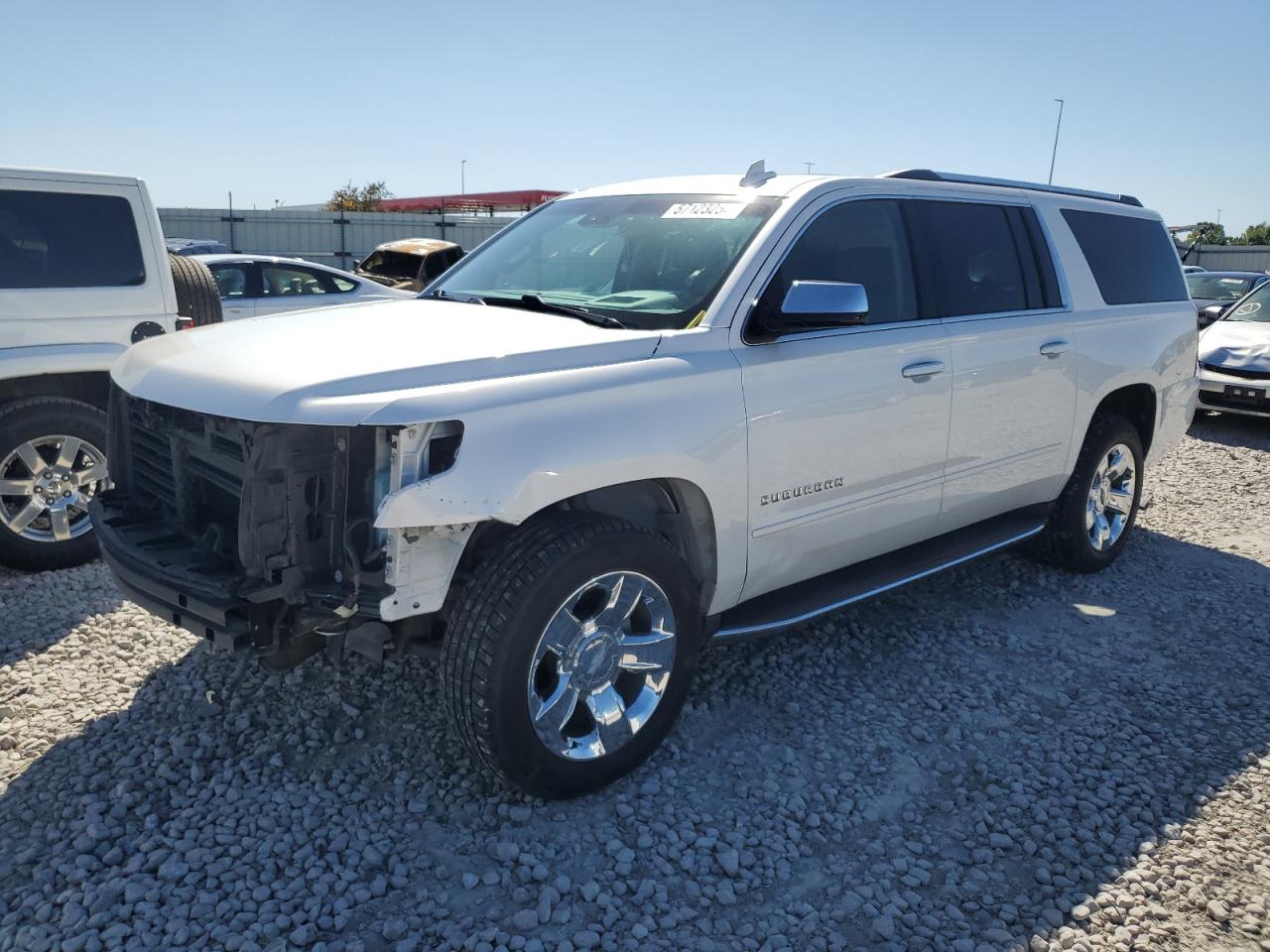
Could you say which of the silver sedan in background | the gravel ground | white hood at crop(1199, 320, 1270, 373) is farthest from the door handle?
white hood at crop(1199, 320, 1270, 373)

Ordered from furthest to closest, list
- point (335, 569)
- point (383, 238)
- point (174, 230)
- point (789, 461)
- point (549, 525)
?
point (383, 238) → point (174, 230) → point (789, 461) → point (549, 525) → point (335, 569)

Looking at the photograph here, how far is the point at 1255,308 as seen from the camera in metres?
11.1

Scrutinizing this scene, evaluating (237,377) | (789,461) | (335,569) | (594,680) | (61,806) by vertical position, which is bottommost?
(61,806)

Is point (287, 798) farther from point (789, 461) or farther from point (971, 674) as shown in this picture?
point (971, 674)

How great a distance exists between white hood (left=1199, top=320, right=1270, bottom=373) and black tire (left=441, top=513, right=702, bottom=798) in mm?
9274

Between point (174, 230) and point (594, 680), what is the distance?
27721 millimetres

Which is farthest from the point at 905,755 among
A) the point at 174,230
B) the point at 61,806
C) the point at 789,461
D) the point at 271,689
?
the point at 174,230

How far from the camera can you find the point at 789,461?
11.7 feet

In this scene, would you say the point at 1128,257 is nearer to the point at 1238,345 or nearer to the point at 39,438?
the point at 1238,345

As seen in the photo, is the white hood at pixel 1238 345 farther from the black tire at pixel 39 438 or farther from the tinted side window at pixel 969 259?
the black tire at pixel 39 438

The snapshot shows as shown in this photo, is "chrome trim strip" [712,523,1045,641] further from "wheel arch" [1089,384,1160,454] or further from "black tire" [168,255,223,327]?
"black tire" [168,255,223,327]

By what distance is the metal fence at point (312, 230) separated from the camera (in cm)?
2752

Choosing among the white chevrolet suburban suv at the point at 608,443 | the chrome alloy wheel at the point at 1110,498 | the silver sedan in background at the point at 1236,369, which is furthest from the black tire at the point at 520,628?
the silver sedan in background at the point at 1236,369

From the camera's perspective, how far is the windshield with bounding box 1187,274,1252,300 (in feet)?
48.0
